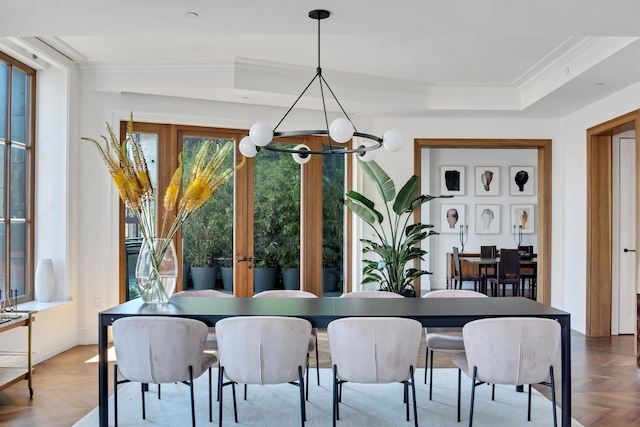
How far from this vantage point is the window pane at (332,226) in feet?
22.5

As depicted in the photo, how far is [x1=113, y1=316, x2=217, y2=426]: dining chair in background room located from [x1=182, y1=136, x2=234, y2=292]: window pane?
3.15 metres

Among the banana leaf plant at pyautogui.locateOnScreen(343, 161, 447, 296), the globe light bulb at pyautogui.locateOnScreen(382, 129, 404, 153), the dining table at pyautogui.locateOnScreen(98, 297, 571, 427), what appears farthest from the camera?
the banana leaf plant at pyautogui.locateOnScreen(343, 161, 447, 296)

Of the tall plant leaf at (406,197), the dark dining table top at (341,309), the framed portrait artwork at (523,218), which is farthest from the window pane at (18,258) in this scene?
the framed portrait artwork at (523,218)

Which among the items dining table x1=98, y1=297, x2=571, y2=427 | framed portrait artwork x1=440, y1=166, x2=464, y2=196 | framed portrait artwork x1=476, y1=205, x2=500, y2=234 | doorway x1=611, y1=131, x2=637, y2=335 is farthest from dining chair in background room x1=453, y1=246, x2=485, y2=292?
dining table x1=98, y1=297, x2=571, y2=427

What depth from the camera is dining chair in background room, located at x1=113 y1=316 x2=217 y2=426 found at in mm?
3078

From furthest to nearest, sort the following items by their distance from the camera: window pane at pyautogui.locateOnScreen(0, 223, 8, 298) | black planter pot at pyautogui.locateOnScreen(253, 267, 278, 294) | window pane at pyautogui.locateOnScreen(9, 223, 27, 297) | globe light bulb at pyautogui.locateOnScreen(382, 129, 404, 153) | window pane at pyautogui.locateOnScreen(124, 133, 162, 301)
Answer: black planter pot at pyautogui.locateOnScreen(253, 267, 278, 294)
window pane at pyautogui.locateOnScreen(124, 133, 162, 301)
window pane at pyautogui.locateOnScreen(9, 223, 27, 297)
window pane at pyautogui.locateOnScreen(0, 223, 8, 298)
globe light bulb at pyautogui.locateOnScreen(382, 129, 404, 153)

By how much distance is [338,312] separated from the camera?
3420 mm

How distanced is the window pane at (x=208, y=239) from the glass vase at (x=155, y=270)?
2.55m

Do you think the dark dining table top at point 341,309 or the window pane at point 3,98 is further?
the window pane at point 3,98

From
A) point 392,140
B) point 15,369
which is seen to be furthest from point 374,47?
point 15,369

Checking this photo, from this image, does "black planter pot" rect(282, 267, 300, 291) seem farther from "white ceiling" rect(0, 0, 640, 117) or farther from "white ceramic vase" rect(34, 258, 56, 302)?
"white ceramic vase" rect(34, 258, 56, 302)

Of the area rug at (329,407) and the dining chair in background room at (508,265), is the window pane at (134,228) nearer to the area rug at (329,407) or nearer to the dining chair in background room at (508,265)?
the area rug at (329,407)

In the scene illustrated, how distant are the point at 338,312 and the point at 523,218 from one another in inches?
326

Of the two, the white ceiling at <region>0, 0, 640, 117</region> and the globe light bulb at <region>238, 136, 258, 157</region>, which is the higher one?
the white ceiling at <region>0, 0, 640, 117</region>
